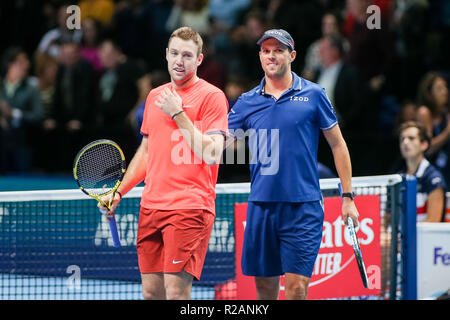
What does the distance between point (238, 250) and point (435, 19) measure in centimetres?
598

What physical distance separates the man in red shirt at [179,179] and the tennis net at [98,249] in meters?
1.49

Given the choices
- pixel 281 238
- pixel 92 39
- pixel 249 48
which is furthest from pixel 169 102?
pixel 92 39

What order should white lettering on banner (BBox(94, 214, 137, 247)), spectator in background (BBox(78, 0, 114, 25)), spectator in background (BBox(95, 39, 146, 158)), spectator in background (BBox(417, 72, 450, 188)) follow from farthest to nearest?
spectator in background (BBox(78, 0, 114, 25)) < spectator in background (BBox(95, 39, 146, 158)) < spectator in background (BBox(417, 72, 450, 188)) < white lettering on banner (BBox(94, 214, 137, 247))

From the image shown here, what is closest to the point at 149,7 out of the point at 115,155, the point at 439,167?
the point at 439,167

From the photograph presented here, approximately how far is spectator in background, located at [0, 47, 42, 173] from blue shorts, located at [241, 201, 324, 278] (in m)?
7.21

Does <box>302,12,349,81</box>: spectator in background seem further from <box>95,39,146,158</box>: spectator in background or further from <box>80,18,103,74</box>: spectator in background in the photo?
<box>80,18,103,74</box>: spectator in background

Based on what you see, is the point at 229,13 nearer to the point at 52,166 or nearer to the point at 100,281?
the point at 52,166

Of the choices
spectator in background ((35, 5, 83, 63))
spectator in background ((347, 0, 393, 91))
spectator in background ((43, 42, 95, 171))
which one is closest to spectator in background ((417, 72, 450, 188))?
spectator in background ((347, 0, 393, 91))

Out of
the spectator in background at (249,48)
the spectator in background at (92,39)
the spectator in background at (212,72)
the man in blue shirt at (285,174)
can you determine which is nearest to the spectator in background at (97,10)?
the spectator in background at (92,39)

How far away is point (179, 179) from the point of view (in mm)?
4906

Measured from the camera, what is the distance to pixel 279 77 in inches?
205

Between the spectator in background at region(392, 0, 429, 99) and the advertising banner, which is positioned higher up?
the spectator in background at region(392, 0, 429, 99)

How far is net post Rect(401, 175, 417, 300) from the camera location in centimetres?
646

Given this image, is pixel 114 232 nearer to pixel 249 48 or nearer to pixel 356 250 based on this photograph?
pixel 356 250
